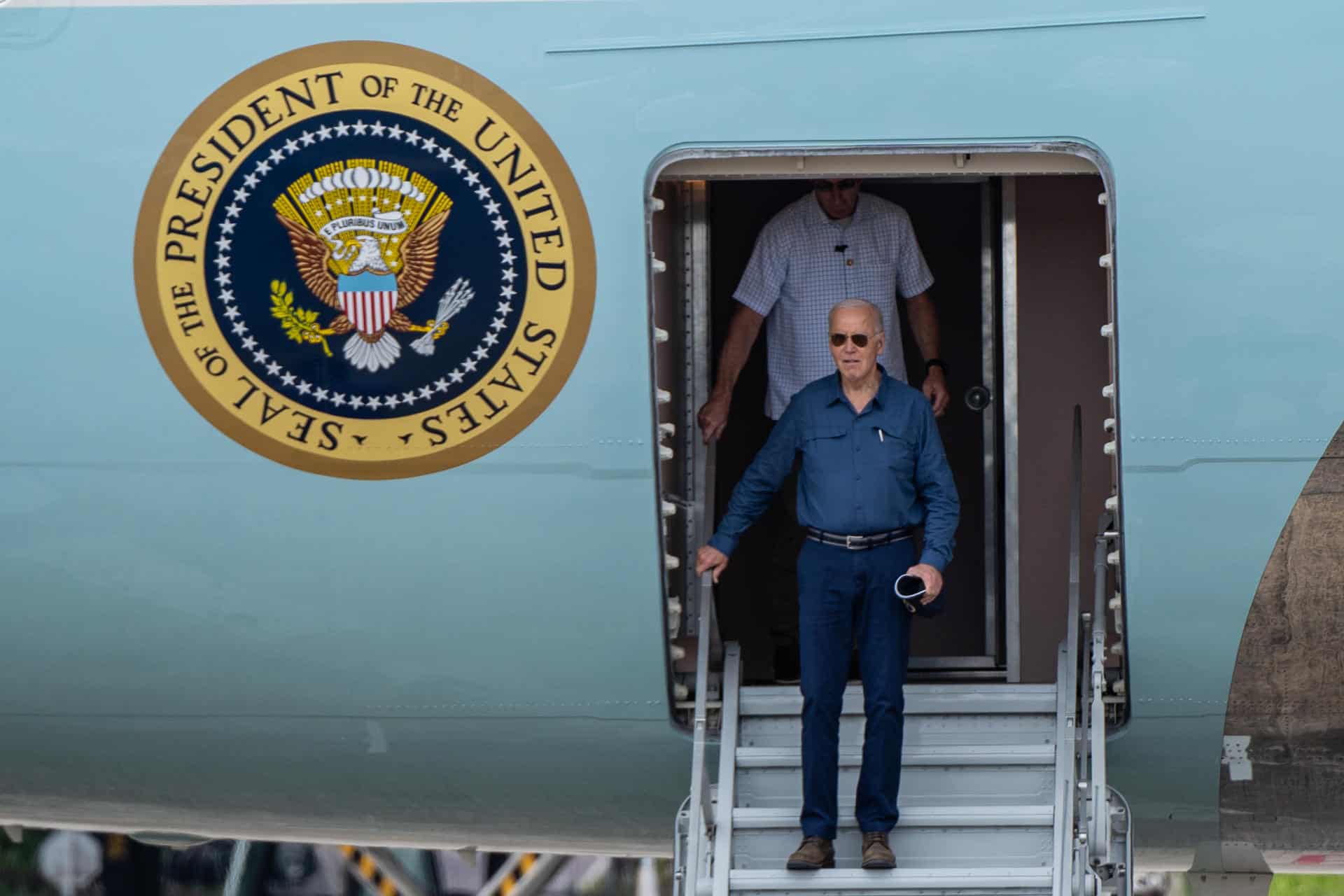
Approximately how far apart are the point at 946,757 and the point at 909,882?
53 centimetres

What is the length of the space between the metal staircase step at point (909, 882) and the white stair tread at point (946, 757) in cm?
41

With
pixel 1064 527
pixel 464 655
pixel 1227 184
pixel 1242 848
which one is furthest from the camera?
pixel 1064 527

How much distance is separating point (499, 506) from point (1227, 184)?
2.50 m

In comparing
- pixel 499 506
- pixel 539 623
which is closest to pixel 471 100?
pixel 499 506

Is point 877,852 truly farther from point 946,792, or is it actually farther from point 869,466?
point 869,466

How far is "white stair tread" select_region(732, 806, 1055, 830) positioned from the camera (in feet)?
17.0

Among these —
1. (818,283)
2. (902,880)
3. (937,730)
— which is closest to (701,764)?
(902,880)

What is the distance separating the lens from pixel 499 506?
5.20m

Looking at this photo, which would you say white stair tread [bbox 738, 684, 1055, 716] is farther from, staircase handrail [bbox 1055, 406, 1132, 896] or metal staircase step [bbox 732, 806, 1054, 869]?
metal staircase step [bbox 732, 806, 1054, 869]

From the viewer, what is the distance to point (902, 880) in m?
4.99

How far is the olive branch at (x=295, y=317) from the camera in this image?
5141 millimetres

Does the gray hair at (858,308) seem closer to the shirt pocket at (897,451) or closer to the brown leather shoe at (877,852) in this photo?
the shirt pocket at (897,451)

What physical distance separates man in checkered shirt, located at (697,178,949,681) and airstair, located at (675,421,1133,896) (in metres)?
0.87

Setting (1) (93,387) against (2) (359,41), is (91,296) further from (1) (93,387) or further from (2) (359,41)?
(2) (359,41)
